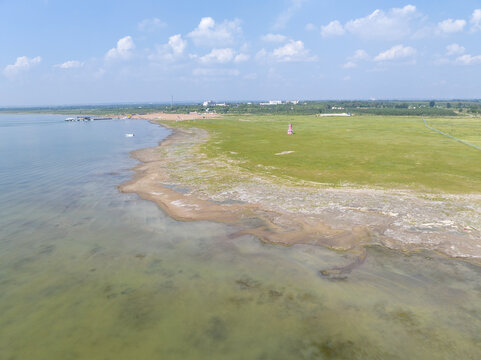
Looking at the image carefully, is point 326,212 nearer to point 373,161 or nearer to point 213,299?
point 213,299

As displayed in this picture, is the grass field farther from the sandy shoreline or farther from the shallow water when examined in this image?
the shallow water

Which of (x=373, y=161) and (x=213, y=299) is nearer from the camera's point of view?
(x=213, y=299)

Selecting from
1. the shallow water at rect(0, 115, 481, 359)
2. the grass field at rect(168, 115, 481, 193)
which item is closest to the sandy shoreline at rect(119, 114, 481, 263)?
the shallow water at rect(0, 115, 481, 359)

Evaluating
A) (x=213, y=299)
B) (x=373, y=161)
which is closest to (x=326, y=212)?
(x=213, y=299)

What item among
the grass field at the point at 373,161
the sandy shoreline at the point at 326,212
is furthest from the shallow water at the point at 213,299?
the grass field at the point at 373,161

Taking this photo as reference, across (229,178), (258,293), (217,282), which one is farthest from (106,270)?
(229,178)
